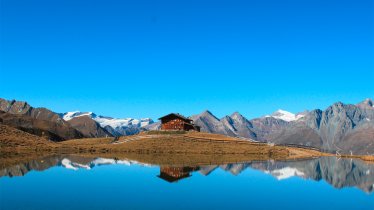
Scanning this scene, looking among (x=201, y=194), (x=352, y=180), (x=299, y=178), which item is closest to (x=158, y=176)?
(x=201, y=194)

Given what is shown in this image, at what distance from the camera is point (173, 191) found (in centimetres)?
4478

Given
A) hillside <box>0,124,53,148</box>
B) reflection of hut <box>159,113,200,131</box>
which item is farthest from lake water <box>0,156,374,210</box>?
reflection of hut <box>159,113,200,131</box>

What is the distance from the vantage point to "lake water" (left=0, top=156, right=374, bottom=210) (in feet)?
121

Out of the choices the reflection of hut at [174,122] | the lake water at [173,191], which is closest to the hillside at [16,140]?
the reflection of hut at [174,122]

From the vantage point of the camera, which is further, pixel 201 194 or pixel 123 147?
pixel 123 147

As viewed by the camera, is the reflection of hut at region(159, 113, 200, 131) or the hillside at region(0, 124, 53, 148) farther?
the reflection of hut at region(159, 113, 200, 131)

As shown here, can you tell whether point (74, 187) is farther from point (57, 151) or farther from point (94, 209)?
point (57, 151)

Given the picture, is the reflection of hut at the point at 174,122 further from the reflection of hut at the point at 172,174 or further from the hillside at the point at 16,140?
the reflection of hut at the point at 172,174

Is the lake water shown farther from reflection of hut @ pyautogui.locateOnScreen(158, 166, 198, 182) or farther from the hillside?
the hillside

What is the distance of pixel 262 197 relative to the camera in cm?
4325

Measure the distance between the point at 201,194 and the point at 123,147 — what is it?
287ft

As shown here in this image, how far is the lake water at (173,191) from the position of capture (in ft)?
121

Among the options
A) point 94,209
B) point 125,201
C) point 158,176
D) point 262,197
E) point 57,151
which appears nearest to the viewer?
point 94,209

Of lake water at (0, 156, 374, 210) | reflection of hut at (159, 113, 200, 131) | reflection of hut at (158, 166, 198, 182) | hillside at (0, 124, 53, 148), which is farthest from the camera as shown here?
reflection of hut at (159, 113, 200, 131)
